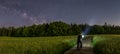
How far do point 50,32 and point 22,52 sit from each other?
14721cm

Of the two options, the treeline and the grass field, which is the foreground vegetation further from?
the treeline

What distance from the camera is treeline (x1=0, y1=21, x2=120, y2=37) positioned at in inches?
6304

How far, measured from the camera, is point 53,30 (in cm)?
17588

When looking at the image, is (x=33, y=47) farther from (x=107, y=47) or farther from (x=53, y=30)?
(x=53, y=30)

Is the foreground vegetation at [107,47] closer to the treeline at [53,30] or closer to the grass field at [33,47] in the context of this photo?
the grass field at [33,47]

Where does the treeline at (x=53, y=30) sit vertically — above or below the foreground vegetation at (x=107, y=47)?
above

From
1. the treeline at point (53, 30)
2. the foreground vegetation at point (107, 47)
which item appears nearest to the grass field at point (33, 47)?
the foreground vegetation at point (107, 47)

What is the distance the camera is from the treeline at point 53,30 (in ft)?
525

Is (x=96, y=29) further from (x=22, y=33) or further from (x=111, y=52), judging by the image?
(x=111, y=52)

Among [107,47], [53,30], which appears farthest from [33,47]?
[53,30]

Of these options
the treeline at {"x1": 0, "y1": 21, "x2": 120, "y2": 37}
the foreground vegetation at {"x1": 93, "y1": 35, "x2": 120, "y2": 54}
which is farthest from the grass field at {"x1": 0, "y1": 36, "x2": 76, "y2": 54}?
the treeline at {"x1": 0, "y1": 21, "x2": 120, "y2": 37}

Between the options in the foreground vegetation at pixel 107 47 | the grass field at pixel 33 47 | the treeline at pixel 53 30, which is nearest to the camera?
the grass field at pixel 33 47

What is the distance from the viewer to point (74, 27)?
180375mm

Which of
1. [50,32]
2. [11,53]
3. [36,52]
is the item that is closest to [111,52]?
[36,52]
